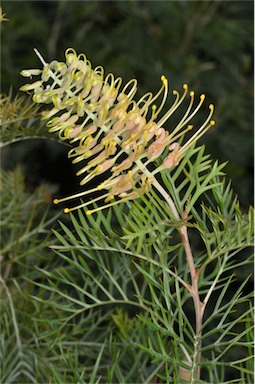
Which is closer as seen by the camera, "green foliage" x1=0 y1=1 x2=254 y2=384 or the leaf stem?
the leaf stem

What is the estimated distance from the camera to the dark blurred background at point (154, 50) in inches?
38.4

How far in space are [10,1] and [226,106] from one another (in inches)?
14.2

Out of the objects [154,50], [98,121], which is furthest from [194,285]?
[154,50]

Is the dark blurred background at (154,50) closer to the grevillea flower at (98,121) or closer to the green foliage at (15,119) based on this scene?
the green foliage at (15,119)

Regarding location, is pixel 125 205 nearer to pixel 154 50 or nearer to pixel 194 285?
pixel 194 285

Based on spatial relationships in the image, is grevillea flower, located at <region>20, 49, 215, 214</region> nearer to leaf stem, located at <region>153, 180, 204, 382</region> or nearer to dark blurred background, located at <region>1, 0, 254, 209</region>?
leaf stem, located at <region>153, 180, 204, 382</region>

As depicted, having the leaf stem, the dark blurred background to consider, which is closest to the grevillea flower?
the leaf stem

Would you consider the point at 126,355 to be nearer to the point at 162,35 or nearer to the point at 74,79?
the point at 74,79

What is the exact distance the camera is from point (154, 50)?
3.47ft

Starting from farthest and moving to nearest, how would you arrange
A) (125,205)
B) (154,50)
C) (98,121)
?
(154,50) → (125,205) → (98,121)

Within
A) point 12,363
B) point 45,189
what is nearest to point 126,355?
point 12,363

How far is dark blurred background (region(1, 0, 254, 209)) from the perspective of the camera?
0.98 metres

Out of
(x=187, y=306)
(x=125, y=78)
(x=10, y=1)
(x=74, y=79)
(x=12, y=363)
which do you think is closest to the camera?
(x=74, y=79)

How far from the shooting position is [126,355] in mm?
458
